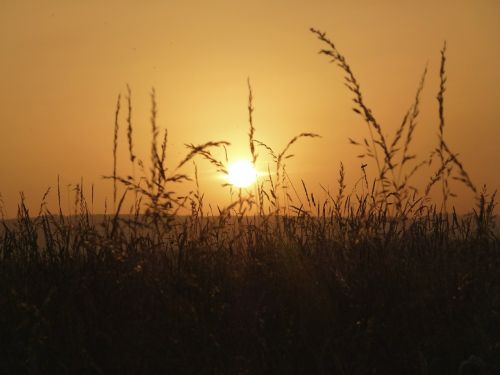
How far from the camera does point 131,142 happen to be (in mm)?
3520

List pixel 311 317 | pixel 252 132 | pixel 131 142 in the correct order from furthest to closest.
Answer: pixel 252 132 → pixel 131 142 → pixel 311 317

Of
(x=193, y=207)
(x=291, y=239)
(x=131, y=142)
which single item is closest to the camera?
(x=131, y=142)

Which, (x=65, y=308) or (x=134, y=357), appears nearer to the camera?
(x=134, y=357)

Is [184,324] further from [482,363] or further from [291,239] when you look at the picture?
[291,239]

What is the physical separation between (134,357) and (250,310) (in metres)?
0.55

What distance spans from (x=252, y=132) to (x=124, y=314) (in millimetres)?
1822

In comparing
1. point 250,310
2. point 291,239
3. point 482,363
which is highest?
point 291,239

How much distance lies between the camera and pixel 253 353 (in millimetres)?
2547

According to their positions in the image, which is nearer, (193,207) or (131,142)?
(131,142)

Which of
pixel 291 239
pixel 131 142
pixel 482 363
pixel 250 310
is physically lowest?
pixel 482 363

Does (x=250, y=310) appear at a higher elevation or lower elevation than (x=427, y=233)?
lower

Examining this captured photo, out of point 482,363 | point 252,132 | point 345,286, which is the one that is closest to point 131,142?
point 252,132

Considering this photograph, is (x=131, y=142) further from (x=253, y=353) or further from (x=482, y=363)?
(x=482, y=363)

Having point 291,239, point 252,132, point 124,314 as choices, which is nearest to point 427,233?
point 291,239
